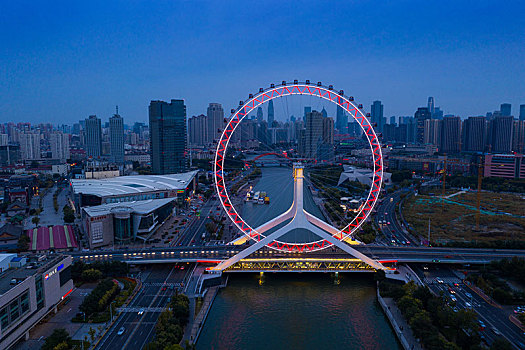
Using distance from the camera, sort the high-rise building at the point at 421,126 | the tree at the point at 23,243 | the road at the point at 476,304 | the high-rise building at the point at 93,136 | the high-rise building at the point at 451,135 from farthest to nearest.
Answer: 1. the high-rise building at the point at 421,126
2. the high-rise building at the point at 93,136
3. the high-rise building at the point at 451,135
4. the tree at the point at 23,243
5. the road at the point at 476,304

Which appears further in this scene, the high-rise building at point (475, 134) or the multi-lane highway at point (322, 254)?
the high-rise building at point (475, 134)

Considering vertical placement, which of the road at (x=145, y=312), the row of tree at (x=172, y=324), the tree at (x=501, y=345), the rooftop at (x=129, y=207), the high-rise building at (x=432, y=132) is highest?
the high-rise building at (x=432, y=132)

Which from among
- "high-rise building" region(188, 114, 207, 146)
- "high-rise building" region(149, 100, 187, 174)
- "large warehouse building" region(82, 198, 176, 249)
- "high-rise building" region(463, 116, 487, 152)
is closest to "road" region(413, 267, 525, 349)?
"large warehouse building" region(82, 198, 176, 249)

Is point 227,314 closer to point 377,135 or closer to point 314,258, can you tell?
point 314,258

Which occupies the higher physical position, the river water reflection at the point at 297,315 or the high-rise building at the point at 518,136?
the high-rise building at the point at 518,136

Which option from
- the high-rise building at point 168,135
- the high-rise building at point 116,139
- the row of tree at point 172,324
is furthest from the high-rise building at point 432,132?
the row of tree at point 172,324

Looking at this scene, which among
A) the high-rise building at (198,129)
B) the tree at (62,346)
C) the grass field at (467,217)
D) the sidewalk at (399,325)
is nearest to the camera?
the tree at (62,346)

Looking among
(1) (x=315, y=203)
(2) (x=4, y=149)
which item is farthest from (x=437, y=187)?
(2) (x=4, y=149)

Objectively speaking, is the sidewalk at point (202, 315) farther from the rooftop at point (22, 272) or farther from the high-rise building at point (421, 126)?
the high-rise building at point (421, 126)
